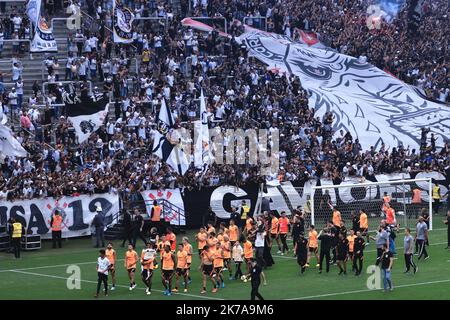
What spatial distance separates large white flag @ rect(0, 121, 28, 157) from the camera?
161ft

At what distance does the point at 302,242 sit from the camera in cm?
4241

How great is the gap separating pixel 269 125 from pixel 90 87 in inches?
358

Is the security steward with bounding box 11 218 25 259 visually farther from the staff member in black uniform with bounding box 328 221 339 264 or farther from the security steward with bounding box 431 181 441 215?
the security steward with bounding box 431 181 441 215

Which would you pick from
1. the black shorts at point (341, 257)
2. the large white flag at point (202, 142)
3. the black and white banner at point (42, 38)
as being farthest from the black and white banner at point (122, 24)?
the black shorts at point (341, 257)

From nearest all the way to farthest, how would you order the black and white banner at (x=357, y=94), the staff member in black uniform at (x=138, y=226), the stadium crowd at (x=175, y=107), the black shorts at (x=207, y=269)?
the black shorts at (x=207, y=269), the staff member in black uniform at (x=138, y=226), the stadium crowd at (x=175, y=107), the black and white banner at (x=357, y=94)

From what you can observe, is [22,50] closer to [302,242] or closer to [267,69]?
[267,69]

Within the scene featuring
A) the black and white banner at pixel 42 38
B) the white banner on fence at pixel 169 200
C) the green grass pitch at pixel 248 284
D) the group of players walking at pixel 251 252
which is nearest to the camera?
the green grass pitch at pixel 248 284

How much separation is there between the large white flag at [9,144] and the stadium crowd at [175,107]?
5.26ft

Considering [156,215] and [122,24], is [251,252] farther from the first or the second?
[122,24]

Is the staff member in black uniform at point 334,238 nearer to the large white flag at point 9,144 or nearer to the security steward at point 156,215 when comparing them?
the security steward at point 156,215

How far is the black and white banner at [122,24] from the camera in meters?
59.8

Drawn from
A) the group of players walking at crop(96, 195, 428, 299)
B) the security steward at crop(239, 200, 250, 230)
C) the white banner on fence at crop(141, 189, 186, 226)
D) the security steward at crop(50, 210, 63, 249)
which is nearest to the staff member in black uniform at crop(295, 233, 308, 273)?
the group of players walking at crop(96, 195, 428, 299)

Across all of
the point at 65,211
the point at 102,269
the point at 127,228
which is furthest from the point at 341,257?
the point at 65,211
